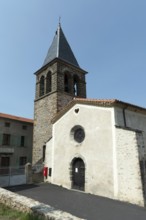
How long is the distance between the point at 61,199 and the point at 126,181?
3.53 meters

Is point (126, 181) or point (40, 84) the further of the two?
point (40, 84)

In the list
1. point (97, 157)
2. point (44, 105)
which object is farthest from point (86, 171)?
point (44, 105)

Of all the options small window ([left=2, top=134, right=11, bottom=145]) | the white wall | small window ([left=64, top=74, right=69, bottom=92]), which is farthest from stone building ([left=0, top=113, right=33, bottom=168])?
the white wall

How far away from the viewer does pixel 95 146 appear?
38.4 feet

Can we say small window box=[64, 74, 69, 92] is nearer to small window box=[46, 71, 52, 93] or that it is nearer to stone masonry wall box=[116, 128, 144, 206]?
Answer: small window box=[46, 71, 52, 93]

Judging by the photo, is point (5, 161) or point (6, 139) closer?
point (5, 161)

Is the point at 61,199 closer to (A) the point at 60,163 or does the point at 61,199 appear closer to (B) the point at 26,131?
(A) the point at 60,163

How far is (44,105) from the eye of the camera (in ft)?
64.0

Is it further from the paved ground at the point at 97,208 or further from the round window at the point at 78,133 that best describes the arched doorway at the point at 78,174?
the paved ground at the point at 97,208

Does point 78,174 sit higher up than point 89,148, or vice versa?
point 89,148

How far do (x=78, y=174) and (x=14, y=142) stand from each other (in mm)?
12839

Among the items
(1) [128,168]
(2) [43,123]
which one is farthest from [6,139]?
(1) [128,168]

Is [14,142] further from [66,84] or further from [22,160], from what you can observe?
[66,84]

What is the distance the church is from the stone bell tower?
0.35 ft
